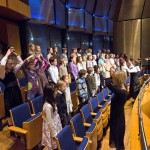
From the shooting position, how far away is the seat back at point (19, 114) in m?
2.24

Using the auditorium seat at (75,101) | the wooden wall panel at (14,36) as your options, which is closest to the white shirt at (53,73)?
the auditorium seat at (75,101)

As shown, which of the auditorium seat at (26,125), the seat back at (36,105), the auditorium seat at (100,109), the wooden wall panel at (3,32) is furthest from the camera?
the wooden wall panel at (3,32)

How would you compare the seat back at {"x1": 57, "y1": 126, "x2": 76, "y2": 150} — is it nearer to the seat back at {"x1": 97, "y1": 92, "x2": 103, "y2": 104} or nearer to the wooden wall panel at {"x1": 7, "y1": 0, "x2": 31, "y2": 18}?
the seat back at {"x1": 97, "y1": 92, "x2": 103, "y2": 104}

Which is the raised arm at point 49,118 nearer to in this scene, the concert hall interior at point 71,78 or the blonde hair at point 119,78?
the concert hall interior at point 71,78

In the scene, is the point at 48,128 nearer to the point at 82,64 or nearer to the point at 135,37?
the point at 82,64

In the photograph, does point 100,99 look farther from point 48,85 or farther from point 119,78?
point 119,78

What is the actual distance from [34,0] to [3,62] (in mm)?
2753

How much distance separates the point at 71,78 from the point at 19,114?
2.27m

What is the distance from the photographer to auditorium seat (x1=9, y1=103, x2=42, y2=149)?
2.20 m

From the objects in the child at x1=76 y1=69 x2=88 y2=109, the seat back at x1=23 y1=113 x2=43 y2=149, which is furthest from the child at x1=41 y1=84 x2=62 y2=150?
the child at x1=76 y1=69 x2=88 y2=109

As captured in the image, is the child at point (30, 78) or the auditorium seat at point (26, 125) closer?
the auditorium seat at point (26, 125)

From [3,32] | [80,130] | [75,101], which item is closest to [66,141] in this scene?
[80,130]

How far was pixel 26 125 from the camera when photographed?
7.23 ft

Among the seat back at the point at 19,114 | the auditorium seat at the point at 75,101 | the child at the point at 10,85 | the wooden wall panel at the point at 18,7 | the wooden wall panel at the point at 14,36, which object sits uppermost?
the wooden wall panel at the point at 18,7
